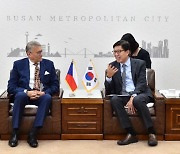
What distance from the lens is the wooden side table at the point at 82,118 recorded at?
5141 mm

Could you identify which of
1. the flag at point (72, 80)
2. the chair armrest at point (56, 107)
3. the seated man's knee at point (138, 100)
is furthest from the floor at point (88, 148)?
the flag at point (72, 80)

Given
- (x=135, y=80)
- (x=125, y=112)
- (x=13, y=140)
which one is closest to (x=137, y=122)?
(x=125, y=112)

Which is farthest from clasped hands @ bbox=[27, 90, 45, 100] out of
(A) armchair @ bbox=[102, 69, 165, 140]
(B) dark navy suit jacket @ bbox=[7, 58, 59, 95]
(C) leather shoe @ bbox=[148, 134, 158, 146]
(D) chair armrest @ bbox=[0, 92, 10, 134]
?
(C) leather shoe @ bbox=[148, 134, 158, 146]

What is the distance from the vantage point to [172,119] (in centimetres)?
512

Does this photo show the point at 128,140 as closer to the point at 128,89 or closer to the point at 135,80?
the point at 128,89

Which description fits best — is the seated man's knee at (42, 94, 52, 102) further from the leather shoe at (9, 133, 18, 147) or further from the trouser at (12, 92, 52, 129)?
the leather shoe at (9, 133, 18, 147)

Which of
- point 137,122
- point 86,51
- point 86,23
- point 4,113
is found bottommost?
point 137,122

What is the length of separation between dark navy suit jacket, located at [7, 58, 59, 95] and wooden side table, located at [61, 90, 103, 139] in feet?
0.92

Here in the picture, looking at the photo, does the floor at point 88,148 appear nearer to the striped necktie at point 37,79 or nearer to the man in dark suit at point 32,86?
the man in dark suit at point 32,86

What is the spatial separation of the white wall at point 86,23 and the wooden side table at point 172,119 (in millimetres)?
1686

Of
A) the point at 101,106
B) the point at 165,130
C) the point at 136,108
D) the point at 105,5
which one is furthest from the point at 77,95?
the point at 105,5

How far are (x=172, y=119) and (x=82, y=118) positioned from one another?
114cm

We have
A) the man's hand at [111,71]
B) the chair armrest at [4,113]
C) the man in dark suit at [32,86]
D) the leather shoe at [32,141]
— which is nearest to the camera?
the leather shoe at [32,141]

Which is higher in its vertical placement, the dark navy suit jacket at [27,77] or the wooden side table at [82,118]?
the dark navy suit jacket at [27,77]
